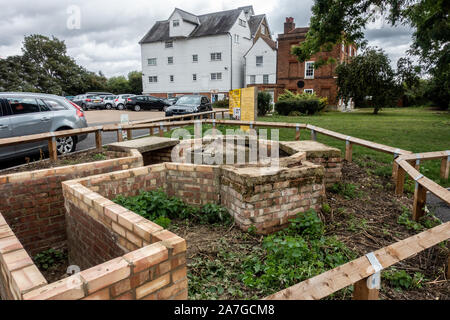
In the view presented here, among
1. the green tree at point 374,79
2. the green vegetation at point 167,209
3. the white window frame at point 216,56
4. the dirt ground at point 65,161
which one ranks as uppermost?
the white window frame at point 216,56

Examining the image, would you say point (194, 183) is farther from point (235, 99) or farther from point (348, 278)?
point (235, 99)

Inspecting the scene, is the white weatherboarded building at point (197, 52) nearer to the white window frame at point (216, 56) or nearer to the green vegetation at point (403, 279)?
the white window frame at point (216, 56)

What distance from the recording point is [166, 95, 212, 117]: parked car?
17906 mm

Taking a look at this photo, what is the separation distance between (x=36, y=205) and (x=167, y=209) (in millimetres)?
1842

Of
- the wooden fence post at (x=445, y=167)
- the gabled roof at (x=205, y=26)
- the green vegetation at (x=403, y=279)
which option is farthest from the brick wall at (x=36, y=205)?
the gabled roof at (x=205, y=26)

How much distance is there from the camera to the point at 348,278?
187 centimetres

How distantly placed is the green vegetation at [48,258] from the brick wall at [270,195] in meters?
2.48

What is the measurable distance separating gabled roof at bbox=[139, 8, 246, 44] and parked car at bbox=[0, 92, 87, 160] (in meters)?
32.2

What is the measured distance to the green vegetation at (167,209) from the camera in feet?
13.5

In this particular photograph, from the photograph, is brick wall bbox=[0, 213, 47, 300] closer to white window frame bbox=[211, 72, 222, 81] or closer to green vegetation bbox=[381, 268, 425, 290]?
green vegetation bbox=[381, 268, 425, 290]

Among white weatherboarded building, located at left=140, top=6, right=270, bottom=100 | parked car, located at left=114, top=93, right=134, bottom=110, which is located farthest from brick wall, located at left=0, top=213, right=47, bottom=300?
white weatherboarded building, located at left=140, top=6, right=270, bottom=100

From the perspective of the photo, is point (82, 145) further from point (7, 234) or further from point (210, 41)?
point (210, 41)
